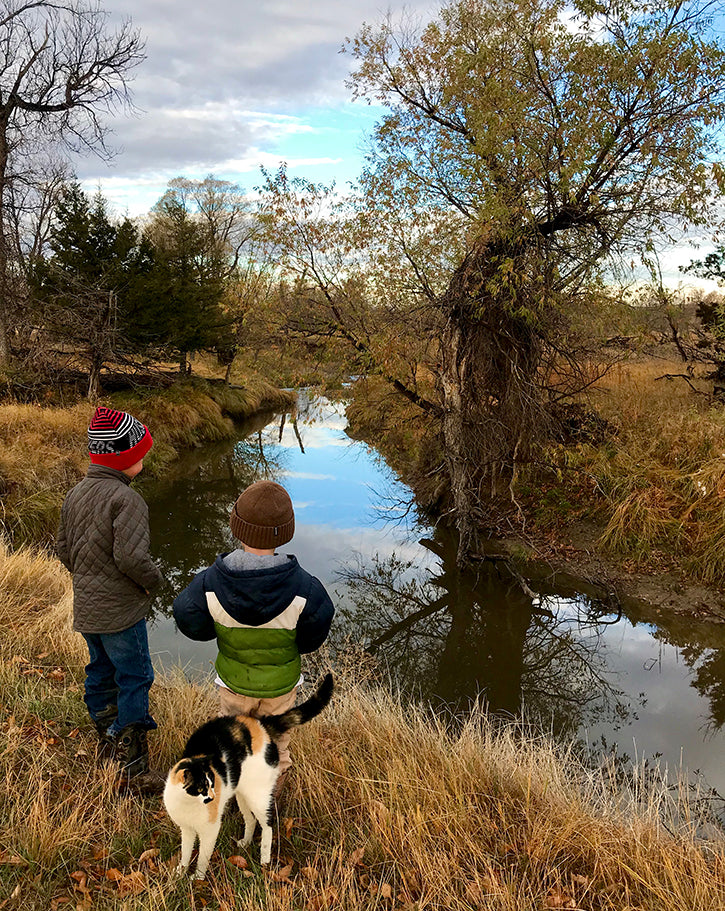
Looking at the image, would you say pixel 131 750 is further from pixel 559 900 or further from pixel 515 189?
pixel 515 189

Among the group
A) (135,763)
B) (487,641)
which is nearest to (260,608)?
(135,763)

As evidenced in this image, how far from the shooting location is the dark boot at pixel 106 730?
10.2ft

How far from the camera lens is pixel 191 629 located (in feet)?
8.38

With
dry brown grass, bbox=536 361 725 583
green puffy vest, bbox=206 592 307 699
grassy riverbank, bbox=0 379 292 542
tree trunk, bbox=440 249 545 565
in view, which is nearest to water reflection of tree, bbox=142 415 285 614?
grassy riverbank, bbox=0 379 292 542

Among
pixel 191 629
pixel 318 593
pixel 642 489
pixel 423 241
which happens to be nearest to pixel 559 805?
pixel 318 593

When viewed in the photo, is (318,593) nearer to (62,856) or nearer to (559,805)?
(62,856)

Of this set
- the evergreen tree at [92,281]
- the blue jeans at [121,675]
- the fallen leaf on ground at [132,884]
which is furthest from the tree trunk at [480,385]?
the evergreen tree at [92,281]

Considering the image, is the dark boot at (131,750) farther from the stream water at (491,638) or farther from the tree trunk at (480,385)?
the tree trunk at (480,385)

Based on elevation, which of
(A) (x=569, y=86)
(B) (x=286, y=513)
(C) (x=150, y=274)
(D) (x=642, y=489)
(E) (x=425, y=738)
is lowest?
(E) (x=425, y=738)

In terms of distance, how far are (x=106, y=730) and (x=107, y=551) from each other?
103cm

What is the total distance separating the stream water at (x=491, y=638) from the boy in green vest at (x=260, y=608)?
9.47 ft

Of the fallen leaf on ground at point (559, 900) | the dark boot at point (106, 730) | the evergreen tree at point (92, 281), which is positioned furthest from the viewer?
the evergreen tree at point (92, 281)

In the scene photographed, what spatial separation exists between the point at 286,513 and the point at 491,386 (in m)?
7.10

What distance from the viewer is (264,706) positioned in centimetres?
266
